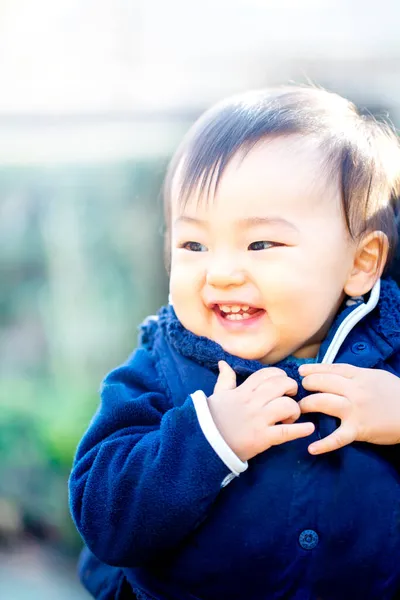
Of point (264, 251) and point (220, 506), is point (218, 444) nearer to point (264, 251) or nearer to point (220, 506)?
point (220, 506)

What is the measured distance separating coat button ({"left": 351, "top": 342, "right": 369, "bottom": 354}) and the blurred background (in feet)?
2.14

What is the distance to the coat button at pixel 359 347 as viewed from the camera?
4.05 ft

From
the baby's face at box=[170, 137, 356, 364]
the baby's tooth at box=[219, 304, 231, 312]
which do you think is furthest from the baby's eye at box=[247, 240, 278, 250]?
the baby's tooth at box=[219, 304, 231, 312]

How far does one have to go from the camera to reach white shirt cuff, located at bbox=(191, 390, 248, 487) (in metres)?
1.06

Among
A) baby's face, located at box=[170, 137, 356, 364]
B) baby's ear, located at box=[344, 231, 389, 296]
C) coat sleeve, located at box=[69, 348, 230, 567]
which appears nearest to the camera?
coat sleeve, located at box=[69, 348, 230, 567]

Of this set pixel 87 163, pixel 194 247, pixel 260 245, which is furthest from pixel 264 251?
pixel 87 163

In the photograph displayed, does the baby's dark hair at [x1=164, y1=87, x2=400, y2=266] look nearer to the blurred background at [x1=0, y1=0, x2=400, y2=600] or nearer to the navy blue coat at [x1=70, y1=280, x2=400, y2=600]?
the navy blue coat at [x1=70, y1=280, x2=400, y2=600]

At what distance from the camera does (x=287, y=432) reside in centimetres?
109

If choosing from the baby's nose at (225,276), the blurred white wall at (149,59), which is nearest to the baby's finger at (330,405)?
the baby's nose at (225,276)

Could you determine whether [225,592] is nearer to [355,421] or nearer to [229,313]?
[355,421]

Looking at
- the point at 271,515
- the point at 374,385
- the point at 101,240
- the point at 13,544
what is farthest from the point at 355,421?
the point at 13,544

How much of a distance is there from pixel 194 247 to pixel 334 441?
393 mm

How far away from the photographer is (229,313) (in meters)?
1.20

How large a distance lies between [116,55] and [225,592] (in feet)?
4.53
